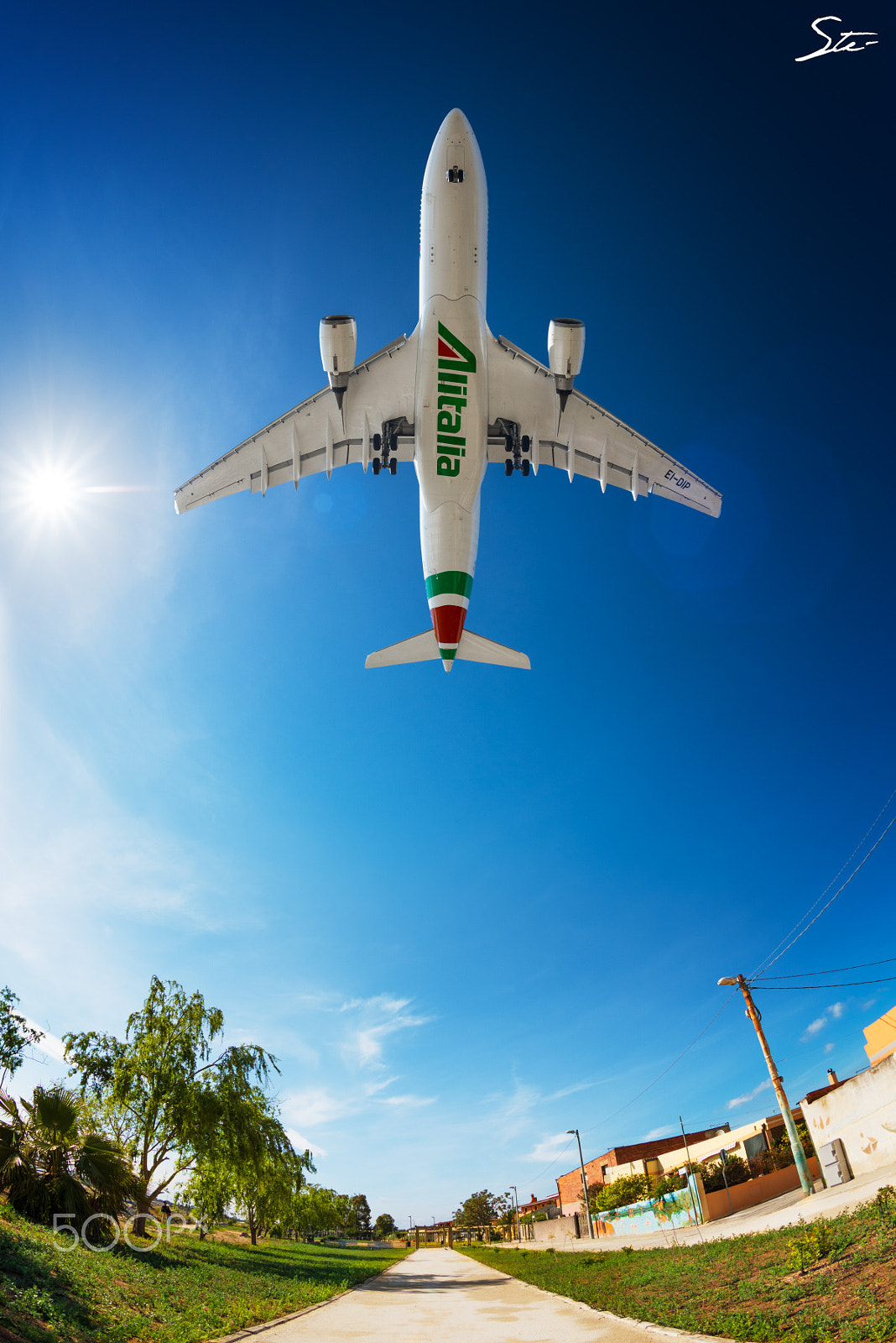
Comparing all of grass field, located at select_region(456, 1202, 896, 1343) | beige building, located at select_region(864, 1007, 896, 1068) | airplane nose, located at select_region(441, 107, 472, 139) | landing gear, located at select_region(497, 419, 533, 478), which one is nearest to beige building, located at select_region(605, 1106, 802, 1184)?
beige building, located at select_region(864, 1007, 896, 1068)

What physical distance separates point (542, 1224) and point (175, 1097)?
53530mm

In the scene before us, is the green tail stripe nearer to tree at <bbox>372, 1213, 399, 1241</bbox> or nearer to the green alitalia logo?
the green alitalia logo

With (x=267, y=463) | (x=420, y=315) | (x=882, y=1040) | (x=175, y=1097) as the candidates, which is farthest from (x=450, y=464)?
(x=882, y=1040)

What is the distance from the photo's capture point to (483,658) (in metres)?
21.3

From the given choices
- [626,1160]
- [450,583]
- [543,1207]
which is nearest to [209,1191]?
[450,583]

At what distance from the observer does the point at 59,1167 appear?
12984mm

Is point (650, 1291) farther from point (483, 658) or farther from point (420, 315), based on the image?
point (420, 315)

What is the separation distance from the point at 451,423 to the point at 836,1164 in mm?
25853

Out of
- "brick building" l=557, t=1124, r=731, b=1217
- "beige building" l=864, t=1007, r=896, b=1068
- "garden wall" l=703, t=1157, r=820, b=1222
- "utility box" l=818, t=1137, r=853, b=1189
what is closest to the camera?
"utility box" l=818, t=1137, r=853, b=1189

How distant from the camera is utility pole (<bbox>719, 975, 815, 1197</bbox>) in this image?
71.6 ft

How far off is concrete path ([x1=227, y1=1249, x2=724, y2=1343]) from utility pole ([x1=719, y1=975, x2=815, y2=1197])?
9912 mm

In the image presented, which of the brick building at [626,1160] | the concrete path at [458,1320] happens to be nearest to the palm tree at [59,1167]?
Result: the concrete path at [458,1320]
